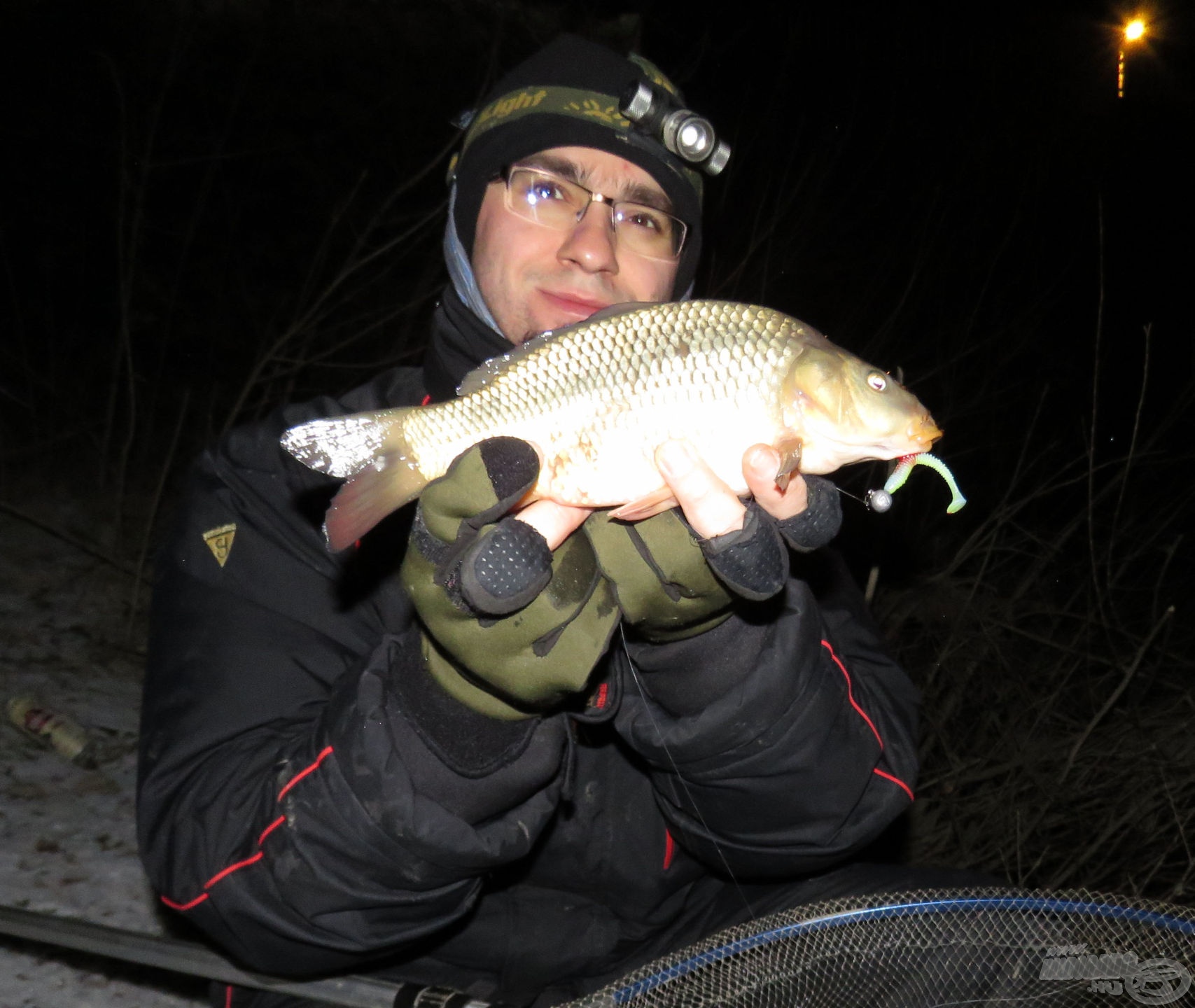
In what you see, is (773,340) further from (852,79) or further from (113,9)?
(113,9)

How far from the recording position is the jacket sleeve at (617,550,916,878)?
1.50 m

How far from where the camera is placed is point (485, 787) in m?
1.40

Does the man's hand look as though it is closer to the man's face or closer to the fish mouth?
the fish mouth

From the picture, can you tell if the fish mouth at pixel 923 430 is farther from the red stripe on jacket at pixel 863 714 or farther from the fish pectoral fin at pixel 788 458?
the red stripe on jacket at pixel 863 714

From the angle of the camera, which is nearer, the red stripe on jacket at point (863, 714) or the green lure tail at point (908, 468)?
the green lure tail at point (908, 468)

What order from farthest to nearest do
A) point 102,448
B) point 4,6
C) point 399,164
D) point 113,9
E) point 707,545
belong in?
point 399,164 < point 113,9 < point 4,6 < point 102,448 < point 707,545

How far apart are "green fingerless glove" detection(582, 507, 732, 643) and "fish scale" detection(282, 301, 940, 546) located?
59 millimetres

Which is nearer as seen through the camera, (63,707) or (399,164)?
(63,707)

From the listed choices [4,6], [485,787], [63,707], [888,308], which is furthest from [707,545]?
[4,6]

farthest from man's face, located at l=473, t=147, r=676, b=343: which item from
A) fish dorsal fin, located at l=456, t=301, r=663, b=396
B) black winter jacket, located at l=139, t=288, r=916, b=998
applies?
fish dorsal fin, located at l=456, t=301, r=663, b=396

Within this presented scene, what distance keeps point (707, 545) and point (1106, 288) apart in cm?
810

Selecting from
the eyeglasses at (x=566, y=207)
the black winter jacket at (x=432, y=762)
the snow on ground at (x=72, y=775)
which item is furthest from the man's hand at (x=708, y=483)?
the snow on ground at (x=72, y=775)

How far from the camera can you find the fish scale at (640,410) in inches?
52.3

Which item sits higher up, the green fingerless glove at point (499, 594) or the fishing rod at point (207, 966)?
the green fingerless glove at point (499, 594)
